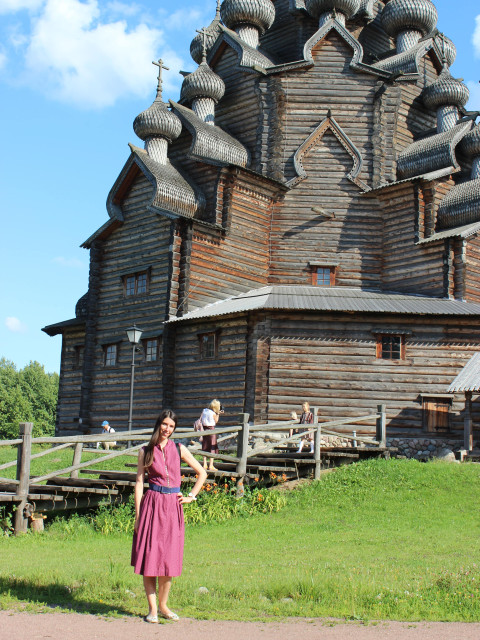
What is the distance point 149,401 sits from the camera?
24688 mm

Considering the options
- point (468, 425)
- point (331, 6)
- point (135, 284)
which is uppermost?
point (331, 6)

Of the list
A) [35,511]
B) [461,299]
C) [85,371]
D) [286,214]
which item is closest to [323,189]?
[286,214]

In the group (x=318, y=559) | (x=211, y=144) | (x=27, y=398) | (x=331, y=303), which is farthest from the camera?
(x=27, y=398)

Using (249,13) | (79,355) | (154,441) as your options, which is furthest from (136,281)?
(154,441)

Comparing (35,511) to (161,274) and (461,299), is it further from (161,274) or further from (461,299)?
(461,299)

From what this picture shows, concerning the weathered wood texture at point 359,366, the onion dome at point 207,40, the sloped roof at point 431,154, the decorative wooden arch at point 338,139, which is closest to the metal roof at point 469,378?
the weathered wood texture at point 359,366

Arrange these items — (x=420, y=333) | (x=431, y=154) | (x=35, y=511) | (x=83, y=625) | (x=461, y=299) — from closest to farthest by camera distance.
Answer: (x=83, y=625) < (x=35, y=511) < (x=420, y=333) < (x=461, y=299) < (x=431, y=154)

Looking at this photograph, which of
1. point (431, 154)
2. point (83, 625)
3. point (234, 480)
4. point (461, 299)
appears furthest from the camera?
point (431, 154)

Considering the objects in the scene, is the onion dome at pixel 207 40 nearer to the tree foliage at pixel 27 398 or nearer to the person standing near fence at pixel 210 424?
the person standing near fence at pixel 210 424

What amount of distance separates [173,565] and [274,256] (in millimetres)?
20854

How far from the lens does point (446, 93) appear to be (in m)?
28.2

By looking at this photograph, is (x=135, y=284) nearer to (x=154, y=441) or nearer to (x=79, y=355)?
(x=79, y=355)

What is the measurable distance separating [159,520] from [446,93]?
25.5 meters

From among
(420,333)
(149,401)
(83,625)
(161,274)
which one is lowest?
(83,625)
